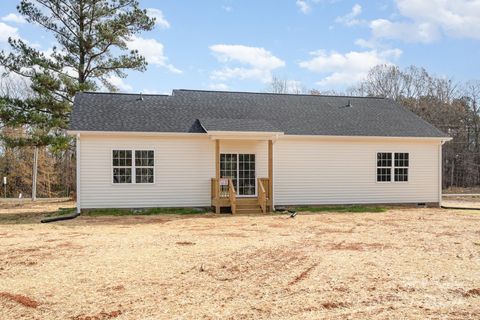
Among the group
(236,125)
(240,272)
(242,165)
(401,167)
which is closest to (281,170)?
(242,165)

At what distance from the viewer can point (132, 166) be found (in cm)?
1595

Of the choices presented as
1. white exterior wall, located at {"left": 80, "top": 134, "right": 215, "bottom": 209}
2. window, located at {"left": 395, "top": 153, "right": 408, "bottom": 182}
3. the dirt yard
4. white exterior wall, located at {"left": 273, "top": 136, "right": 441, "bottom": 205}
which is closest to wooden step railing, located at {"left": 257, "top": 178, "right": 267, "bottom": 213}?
white exterior wall, located at {"left": 273, "top": 136, "right": 441, "bottom": 205}

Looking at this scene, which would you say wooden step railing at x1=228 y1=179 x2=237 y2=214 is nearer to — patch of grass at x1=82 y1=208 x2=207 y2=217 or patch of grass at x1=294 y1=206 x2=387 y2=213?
patch of grass at x1=82 y1=208 x2=207 y2=217

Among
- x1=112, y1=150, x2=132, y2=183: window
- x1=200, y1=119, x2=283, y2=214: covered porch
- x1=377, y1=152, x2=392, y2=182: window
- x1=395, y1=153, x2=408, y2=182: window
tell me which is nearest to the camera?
x1=112, y1=150, x2=132, y2=183: window

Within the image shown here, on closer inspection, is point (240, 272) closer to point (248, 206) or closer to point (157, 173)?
point (248, 206)

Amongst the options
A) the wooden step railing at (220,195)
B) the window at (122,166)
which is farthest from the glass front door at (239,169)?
the window at (122,166)

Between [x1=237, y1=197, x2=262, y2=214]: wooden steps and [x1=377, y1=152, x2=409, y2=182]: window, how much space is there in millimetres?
5354

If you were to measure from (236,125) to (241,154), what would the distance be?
1.20 metres

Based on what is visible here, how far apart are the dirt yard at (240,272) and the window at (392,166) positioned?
610 centimetres

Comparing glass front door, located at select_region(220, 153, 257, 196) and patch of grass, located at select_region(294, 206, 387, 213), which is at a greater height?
glass front door, located at select_region(220, 153, 257, 196)

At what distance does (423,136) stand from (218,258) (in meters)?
13.1

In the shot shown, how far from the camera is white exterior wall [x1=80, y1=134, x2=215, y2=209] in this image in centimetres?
1564

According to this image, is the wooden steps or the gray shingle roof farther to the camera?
the gray shingle roof

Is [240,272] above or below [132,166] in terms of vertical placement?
below
